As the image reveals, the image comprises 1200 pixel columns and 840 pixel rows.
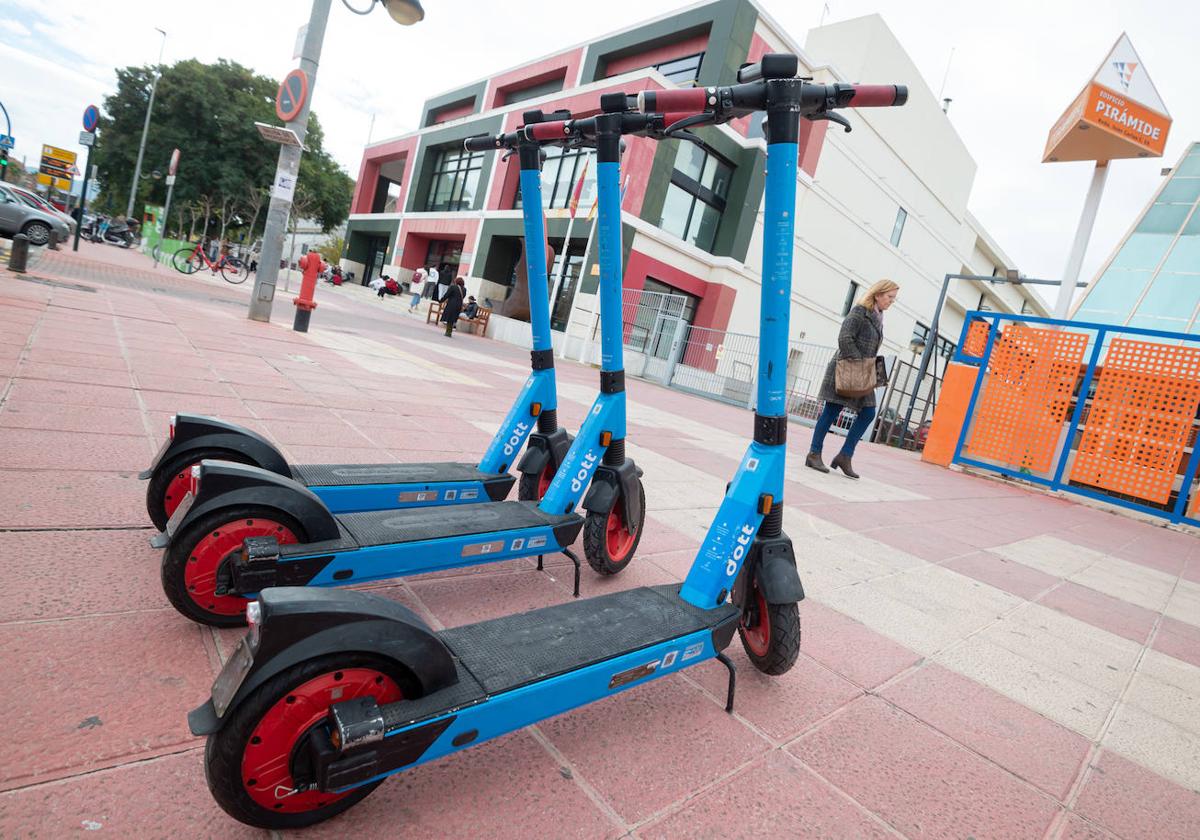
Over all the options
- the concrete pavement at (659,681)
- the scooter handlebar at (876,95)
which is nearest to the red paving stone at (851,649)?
the concrete pavement at (659,681)

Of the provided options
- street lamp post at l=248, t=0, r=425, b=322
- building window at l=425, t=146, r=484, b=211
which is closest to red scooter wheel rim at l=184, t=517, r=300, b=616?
street lamp post at l=248, t=0, r=425, b=322

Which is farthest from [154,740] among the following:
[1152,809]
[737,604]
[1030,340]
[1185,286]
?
[1185,286]

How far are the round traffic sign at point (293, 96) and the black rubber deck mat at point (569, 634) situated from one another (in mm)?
8530

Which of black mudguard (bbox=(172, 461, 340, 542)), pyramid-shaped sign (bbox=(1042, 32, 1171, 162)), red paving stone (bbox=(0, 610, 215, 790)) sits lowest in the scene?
red paving stone (bbox=(0, 610, 215, 790))

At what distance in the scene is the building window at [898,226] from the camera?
30594 millimetres

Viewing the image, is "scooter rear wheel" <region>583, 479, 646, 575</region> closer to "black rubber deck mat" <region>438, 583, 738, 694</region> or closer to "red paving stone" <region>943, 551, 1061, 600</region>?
"black rubber deck mat" <region>438, 583, 738, 694</region>

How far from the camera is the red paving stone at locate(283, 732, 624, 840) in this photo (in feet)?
4.03

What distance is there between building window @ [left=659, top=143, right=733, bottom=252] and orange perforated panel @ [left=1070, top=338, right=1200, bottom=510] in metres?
15.3

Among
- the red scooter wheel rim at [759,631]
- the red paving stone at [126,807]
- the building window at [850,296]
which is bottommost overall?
the red paving stone at [126,807]

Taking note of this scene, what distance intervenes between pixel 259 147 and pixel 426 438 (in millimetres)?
39782

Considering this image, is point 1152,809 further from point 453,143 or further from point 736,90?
point 453,143

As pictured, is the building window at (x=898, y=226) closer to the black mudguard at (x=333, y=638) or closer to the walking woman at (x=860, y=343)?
the walking woman at (x=860, y=343)

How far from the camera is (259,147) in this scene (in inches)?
1384

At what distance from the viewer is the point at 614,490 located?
2.57 m
